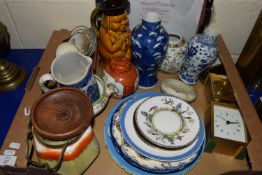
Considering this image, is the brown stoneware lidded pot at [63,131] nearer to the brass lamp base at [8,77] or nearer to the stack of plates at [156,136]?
the stack of plates at [156,136]

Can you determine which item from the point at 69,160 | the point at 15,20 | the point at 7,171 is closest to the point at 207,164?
the point at 69,160

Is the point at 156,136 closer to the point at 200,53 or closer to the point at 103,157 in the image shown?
the point at 103,157

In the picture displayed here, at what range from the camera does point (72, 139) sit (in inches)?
20.5

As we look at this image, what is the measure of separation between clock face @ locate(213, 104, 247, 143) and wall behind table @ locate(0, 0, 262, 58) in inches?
14.2

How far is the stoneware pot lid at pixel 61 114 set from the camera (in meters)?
Answer: 0.50

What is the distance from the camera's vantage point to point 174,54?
78cm

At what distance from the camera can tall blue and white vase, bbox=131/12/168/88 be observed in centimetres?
67

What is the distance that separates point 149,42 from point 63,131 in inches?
13.0

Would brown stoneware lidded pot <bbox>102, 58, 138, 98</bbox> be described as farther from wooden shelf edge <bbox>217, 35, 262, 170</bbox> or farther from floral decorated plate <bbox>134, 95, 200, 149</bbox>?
wooden shelf edge <bbox>217, 35, 262, 170</bbox>

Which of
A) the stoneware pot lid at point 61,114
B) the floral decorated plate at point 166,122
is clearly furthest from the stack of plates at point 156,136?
the stoneware pot lid at point 61,114

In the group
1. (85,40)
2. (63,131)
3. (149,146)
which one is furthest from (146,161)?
(85,40)

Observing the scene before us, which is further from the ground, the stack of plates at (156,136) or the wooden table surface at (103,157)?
→ the stack of plates at (156,136)

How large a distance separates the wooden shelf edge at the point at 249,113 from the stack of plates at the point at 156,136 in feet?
0.37

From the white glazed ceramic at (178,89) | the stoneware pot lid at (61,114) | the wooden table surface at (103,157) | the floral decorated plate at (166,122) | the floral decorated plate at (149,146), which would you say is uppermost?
the stoneware pot lid at (61,114)
